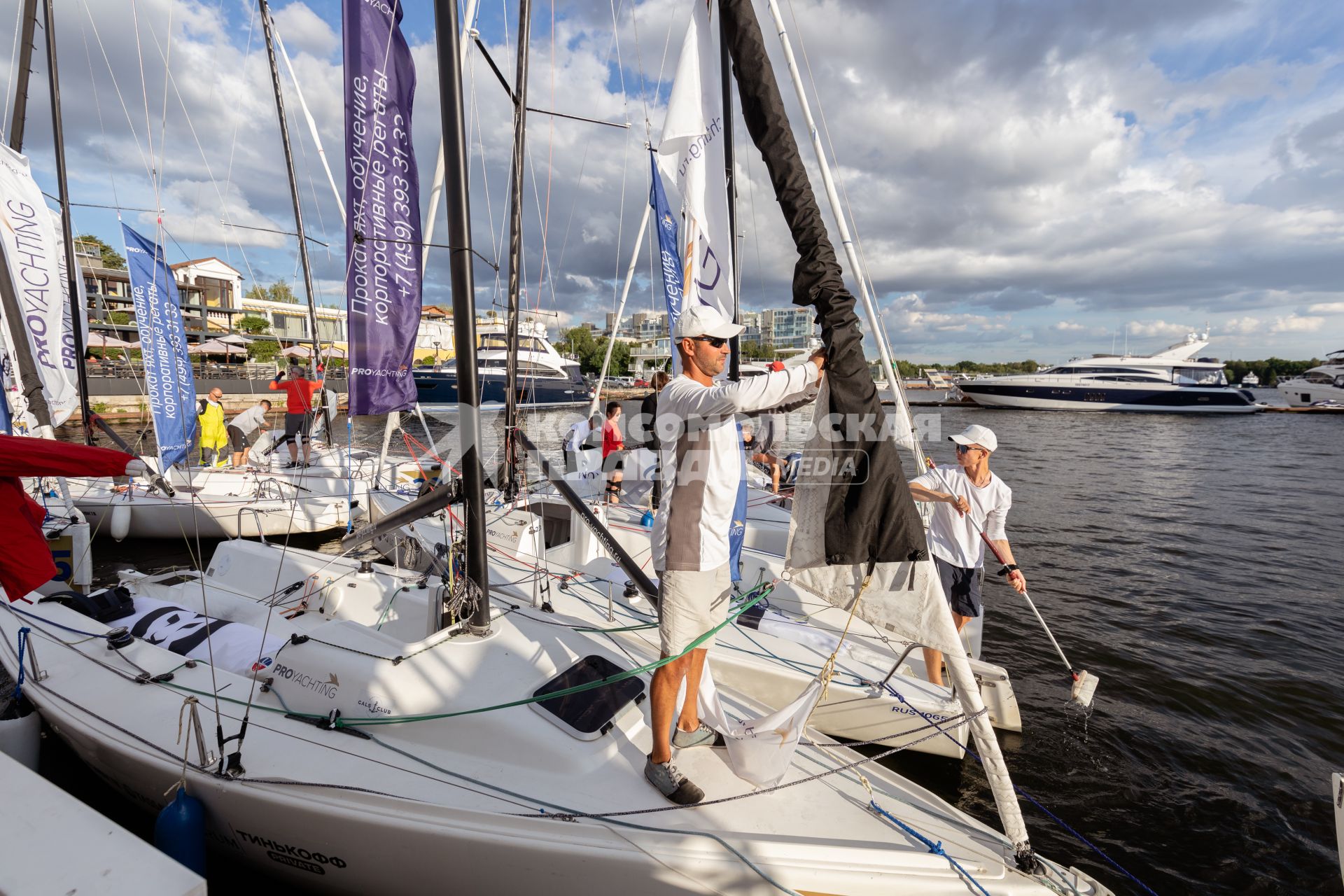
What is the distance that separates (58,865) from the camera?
1.81 meters

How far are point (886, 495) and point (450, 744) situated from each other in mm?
2140

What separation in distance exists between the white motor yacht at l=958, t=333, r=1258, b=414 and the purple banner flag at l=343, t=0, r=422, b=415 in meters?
48.8

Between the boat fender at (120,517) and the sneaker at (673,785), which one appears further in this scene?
the boat fender at (120,517)

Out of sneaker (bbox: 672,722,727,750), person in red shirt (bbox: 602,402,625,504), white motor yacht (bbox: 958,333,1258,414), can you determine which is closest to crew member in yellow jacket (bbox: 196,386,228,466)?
person in red shirt (bbox: 602,402,625,504)

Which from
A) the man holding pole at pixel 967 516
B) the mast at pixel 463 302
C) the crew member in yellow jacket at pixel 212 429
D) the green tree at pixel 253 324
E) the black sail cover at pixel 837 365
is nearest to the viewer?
the black sail cover at pixel 837 365

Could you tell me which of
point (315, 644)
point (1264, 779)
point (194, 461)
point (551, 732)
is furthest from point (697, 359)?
point (194, 461)

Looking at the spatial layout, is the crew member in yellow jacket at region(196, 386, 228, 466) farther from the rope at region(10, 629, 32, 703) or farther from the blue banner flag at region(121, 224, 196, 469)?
the rope at region(10, 629, 32, 703)

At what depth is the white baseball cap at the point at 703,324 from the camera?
221cm

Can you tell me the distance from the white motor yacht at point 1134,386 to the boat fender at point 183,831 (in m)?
50.8

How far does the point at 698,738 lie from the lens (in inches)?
103

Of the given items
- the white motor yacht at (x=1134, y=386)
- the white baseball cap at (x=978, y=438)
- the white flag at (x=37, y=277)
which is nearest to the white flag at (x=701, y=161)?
the white baseball cap at (x=978, y=438)

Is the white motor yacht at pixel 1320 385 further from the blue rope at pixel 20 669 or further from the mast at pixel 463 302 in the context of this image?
the blue rope at pixel 20 669

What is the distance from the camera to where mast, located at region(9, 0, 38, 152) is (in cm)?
604

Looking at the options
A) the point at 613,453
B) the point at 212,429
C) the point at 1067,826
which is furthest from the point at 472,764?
the point at 212,429
